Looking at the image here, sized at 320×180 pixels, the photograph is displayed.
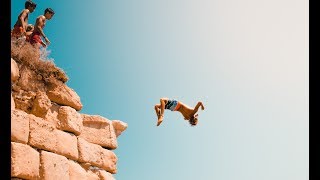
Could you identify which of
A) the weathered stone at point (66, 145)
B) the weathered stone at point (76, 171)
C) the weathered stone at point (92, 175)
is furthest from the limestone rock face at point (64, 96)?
the weathered stone at point (92, 175)

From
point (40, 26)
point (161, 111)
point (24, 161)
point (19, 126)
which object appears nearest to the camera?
point (24, 161)

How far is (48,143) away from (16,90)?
38.4 inches

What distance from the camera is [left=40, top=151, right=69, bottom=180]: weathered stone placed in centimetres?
566

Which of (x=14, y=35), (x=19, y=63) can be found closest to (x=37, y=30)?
(x=14, y=35)

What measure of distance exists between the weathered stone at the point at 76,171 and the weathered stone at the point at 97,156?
16 centimetres

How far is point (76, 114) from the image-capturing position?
266 inches

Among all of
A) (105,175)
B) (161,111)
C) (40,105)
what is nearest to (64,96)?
(40,105)

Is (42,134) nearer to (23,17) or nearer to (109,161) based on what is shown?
(109,161)

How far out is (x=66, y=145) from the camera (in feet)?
20.4

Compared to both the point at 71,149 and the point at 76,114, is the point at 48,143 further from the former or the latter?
the point at 76,114

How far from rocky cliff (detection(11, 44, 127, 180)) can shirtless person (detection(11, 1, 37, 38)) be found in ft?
3.14

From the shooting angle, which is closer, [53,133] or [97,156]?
[53,133]

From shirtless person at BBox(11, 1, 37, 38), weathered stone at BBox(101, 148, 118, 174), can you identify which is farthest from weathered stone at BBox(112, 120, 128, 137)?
shirtless person at BBox(11, 1, 37, 38)

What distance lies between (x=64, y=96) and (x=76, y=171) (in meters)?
1.32
